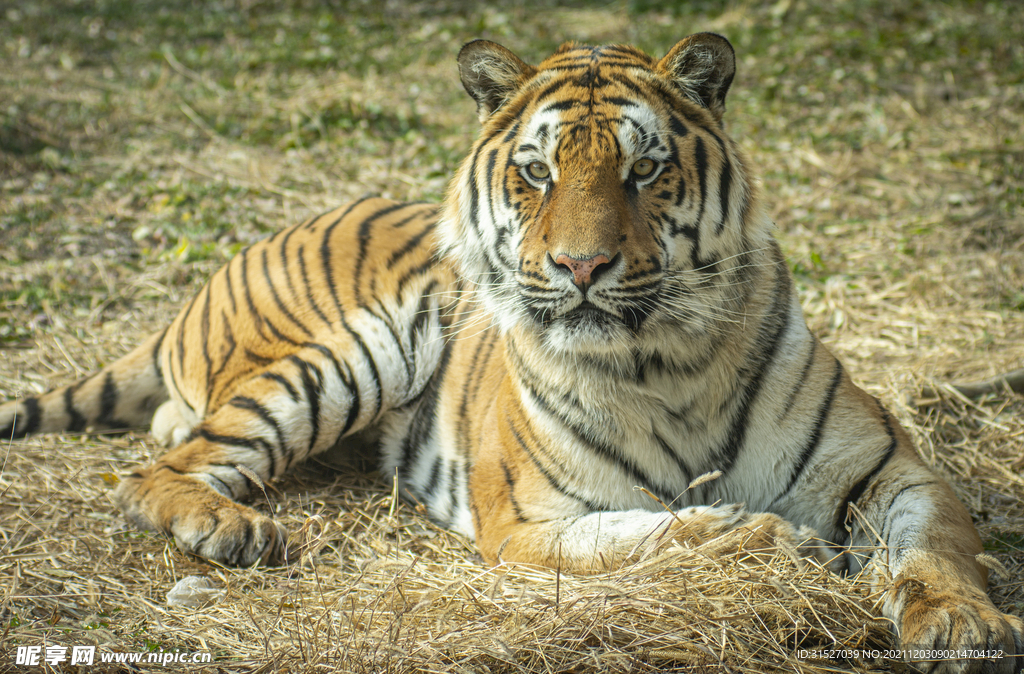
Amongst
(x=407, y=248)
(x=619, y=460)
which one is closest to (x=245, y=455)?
(x=407, y=248)

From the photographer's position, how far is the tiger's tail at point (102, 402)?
2771mm

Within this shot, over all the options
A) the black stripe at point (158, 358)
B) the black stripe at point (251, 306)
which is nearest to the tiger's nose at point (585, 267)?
the black stripe at point (251, 306)

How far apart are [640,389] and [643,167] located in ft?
1.72

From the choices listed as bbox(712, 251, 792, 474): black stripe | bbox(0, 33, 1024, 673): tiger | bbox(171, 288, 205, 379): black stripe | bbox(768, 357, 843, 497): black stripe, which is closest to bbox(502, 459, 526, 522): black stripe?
bbox(0, 33, 1024, 673): tiger

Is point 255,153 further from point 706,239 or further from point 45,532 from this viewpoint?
point 706,239

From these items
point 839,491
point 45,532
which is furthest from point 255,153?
point 839,491

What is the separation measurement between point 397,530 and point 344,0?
7107 millimetres

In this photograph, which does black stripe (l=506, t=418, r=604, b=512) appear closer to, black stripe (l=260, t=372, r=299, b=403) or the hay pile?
the hay pile

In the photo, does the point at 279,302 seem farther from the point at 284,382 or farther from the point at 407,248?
the point at 407,248

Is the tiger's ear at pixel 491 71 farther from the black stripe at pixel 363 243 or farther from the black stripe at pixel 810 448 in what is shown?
the black stripe at pixel 810 448

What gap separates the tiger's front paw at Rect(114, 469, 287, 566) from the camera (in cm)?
218

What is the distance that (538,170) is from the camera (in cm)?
187

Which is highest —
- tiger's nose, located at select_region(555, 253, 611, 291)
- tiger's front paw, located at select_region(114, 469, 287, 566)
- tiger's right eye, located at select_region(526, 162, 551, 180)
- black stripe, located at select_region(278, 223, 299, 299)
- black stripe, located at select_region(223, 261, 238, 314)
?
tiger's right eye, located at select_region(526, 162, 551, 180)

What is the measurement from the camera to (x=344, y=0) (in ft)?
26.5
